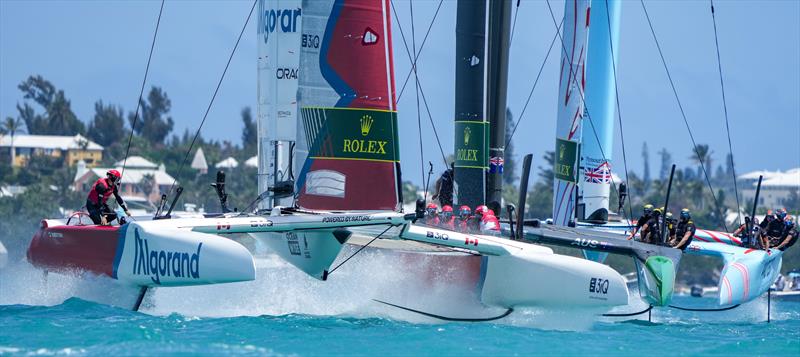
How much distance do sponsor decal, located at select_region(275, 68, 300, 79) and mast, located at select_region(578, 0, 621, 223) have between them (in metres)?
4.72

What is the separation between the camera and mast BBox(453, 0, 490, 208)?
50.1 ft

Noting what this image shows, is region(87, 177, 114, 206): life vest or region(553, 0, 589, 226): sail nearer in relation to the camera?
region(87, 177, 114, 206): life vest

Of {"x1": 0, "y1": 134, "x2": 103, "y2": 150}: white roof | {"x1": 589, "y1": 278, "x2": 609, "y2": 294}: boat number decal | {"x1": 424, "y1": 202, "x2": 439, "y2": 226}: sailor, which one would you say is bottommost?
{"x1": 589, "y1": 278, "x2": 609, "y2": 294}: boat number decal

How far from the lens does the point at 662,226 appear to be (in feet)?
46.0

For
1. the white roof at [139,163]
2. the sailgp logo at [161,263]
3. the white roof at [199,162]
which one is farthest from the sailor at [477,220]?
the white roof at [139,163]

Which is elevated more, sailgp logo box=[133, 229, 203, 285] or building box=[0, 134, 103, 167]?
building box=[0, 134, 103, 167]

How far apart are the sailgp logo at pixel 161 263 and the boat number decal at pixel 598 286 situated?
3.56 metres

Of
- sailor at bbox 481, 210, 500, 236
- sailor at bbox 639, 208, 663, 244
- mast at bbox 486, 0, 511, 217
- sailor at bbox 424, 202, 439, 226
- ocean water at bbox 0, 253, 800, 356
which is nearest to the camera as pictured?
ocean water at bbox 0, 253, 800, 356

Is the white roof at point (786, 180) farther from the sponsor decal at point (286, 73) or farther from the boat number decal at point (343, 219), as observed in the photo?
the boat number decal at point (343, 219)

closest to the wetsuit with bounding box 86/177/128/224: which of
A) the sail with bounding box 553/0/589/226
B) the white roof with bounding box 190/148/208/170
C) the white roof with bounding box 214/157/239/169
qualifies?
the sail with bounding box 553/0/589/226

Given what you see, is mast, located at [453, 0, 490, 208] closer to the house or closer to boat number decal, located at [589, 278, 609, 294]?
boat number decal, located at [589, 278, 609, 294]

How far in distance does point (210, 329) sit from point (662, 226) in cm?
501

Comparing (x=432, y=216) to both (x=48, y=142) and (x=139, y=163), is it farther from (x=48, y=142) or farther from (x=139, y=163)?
(x=48, y=142)

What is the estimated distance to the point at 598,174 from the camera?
18.1 m
